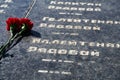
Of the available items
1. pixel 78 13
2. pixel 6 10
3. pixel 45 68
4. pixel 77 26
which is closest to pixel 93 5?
pixel 78 13

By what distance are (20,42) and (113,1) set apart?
5.37 ft

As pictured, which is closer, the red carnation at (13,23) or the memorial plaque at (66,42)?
the memorial plaque at (66,42)

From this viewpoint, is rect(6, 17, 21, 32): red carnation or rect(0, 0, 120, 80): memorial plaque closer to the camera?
rect(0, 0, 120, 80): memorial plaque

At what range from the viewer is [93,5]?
426 centimetres

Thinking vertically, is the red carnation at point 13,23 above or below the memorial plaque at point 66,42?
above

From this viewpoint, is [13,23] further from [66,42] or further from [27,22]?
[66,42]

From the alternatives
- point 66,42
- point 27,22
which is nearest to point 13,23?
point 27,22

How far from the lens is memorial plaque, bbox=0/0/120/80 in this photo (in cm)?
300

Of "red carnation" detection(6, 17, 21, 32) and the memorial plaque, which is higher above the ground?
"red carnation" detection(6, 17, 21, 32)

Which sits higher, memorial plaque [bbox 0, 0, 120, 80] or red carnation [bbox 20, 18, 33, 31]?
red carnation [bbox 20, 18, 33, 31]

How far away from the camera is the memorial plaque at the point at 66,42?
300 centimetres

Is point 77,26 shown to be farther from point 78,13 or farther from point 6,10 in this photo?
point 6,10

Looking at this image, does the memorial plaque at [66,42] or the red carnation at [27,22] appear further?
the red carnation at [27,22]

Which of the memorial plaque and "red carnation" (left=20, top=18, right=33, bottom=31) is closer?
the memorial plaque
